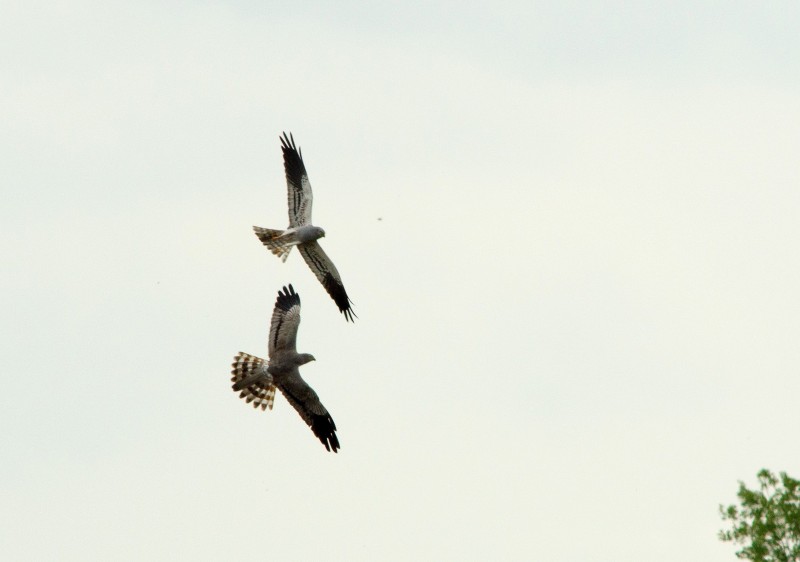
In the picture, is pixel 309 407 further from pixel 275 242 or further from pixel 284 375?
pixel 275 242

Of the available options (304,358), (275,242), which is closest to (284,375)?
(304,358)

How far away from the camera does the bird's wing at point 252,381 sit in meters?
46.2

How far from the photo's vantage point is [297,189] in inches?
1871

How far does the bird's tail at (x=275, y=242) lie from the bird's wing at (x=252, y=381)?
1922 millimetres

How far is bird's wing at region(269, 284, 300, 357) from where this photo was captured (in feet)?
151

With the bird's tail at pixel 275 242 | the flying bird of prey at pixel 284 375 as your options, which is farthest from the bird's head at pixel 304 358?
the bird's tail at pixel 275 242

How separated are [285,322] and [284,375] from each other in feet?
3.88

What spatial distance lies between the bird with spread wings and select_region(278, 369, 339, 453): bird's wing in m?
2.46

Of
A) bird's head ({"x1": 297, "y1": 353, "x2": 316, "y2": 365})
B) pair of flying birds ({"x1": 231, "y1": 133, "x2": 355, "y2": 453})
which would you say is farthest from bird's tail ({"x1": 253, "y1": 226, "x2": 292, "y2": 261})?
bird's head ({"x1": 297, "y1": 353, "x2": 316, "y2": 365})

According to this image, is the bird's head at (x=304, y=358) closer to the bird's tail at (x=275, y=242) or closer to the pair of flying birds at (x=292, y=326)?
the pair of flying birds at (x=292, y=326)

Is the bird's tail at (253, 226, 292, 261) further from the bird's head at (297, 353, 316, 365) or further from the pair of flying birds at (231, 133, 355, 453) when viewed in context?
the bird's head at (297, 353, 316, 365)

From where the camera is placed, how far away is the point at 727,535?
171ft

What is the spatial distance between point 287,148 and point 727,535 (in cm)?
1147

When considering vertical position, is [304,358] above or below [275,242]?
below
